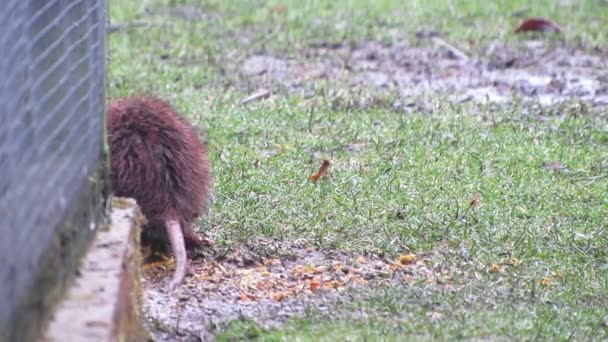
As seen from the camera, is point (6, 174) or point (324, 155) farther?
point (324, 155)

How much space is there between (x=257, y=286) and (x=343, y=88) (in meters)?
3.28

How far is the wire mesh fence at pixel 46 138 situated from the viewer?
2.61 meters

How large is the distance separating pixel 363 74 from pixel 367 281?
3.63m

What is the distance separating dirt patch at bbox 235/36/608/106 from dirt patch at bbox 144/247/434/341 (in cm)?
289

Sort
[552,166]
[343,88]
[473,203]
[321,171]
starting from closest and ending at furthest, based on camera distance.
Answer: [473,203]
[321,171]
[552,166]
[343,88]

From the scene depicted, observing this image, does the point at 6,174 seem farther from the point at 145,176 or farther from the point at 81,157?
the point at 145,176

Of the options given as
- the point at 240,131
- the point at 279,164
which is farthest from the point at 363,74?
the point at 279,164

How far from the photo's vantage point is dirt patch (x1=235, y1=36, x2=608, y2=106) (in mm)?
7344

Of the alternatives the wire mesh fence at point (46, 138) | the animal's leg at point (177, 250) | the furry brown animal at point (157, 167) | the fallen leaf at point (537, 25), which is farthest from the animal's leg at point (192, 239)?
the fallen leaf at point (537, 25)

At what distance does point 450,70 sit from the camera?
309 inches

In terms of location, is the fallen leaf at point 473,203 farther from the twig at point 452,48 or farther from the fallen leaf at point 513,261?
the twig at point 452,48

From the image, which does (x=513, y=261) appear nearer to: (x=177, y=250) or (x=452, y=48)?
(x=177, y=250)

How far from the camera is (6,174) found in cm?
259

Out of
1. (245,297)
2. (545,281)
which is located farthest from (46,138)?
(545,281)
